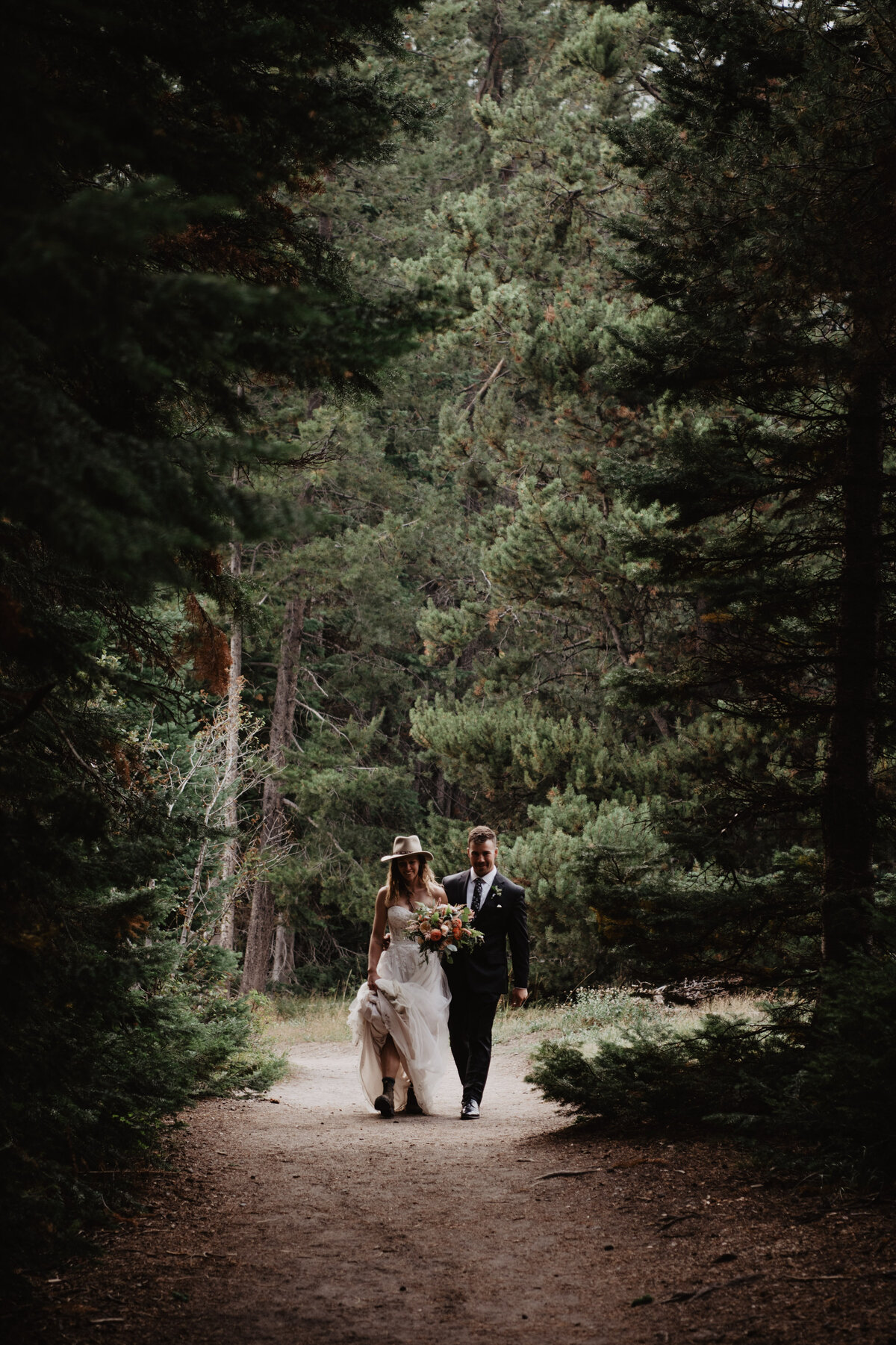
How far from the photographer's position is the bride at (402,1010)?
8.27 m

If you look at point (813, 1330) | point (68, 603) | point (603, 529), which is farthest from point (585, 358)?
point (813, 1330)

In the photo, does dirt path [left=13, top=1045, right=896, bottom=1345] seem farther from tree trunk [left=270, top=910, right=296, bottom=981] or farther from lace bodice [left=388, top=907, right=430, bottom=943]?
tree trunk [left=270, top=910, right=296, bottom=981]

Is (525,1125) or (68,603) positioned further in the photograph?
(525,1125)

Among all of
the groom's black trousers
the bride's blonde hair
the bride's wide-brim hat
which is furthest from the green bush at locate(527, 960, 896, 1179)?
the bride's wide-brim hat

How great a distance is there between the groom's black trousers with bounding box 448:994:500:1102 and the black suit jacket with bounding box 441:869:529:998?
0.09 m

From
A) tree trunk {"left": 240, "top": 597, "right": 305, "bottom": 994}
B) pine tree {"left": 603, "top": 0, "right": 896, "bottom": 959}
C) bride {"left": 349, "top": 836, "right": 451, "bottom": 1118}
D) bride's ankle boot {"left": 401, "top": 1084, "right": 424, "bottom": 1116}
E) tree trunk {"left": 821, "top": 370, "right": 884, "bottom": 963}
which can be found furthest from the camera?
tree trunk {"left": 240, "top": 597, "right": 305, "bottom": 994}

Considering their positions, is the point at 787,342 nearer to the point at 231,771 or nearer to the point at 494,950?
the point at 494,950

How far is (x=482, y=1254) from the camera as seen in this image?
4.32m

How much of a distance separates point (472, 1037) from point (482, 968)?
53 centimetres

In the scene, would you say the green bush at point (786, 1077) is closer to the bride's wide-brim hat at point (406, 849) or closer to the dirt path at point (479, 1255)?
the dirt path at point (479, 1255)

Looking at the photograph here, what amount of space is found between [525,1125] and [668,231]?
637 cm

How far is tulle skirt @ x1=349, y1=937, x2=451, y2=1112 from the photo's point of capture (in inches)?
325

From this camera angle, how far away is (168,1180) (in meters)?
5.27

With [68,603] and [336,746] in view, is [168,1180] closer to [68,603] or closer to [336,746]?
[68,603]
